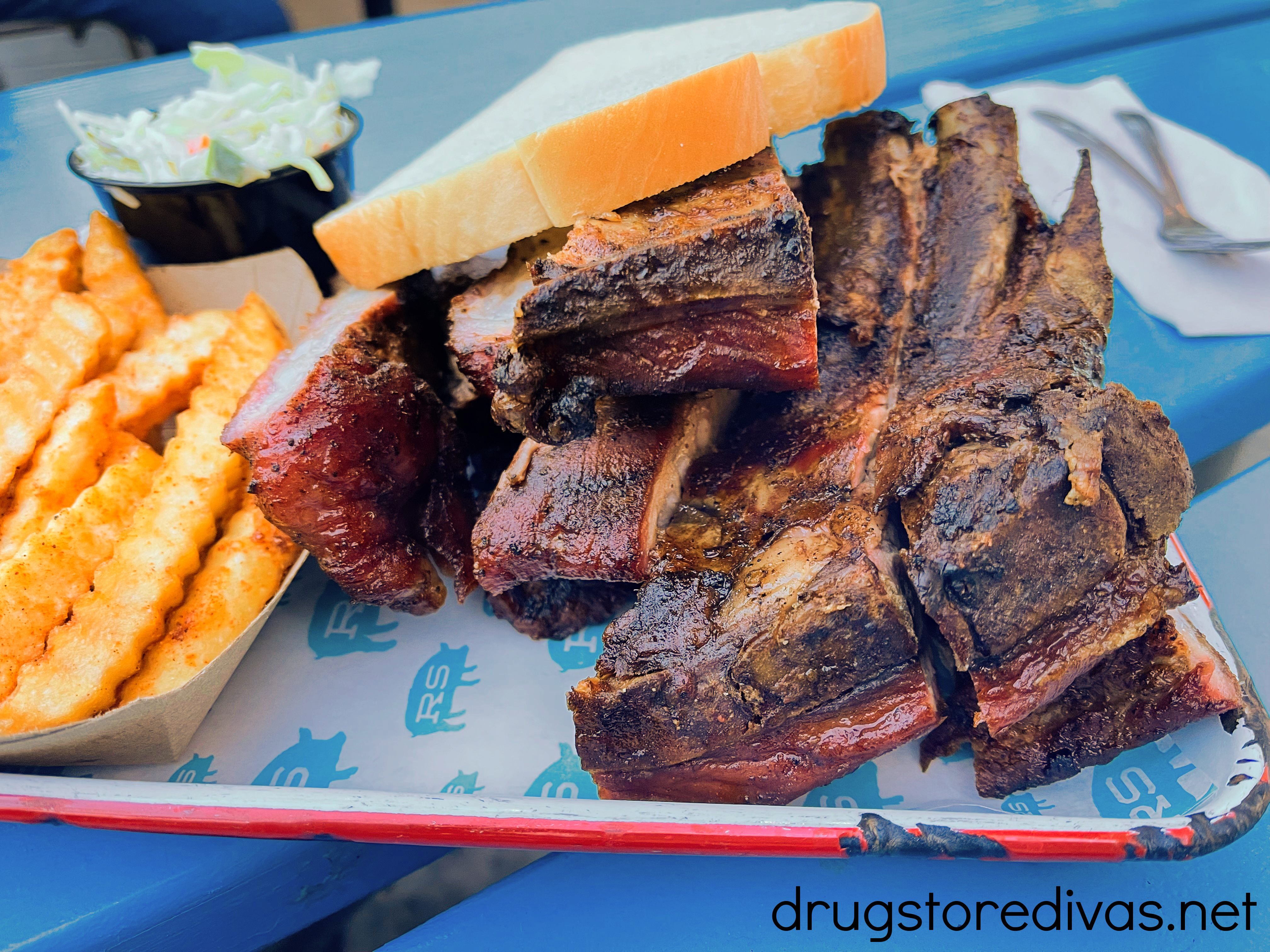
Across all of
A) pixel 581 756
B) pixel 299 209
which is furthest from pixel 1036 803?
pixel 299 209

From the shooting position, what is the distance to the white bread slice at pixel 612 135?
1598 mm

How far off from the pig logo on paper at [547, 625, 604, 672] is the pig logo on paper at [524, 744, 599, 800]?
217 millimetres

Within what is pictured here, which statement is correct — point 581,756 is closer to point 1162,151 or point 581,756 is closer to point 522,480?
point 522,480

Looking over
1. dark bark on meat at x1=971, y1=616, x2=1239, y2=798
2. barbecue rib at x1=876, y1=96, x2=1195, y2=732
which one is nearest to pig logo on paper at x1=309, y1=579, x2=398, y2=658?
barbecue rib at x1=876, y1=96, x2=1195, y2=732

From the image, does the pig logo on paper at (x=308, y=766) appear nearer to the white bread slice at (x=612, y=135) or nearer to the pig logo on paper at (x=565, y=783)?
the pig logo on paper at (x=565, y=783)

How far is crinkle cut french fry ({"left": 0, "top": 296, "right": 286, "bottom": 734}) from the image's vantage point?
4.56ft

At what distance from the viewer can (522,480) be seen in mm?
1534

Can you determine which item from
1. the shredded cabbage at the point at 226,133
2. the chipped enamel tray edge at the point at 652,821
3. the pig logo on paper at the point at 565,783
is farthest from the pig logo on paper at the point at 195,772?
the shredded cabbage at the point at 226,133

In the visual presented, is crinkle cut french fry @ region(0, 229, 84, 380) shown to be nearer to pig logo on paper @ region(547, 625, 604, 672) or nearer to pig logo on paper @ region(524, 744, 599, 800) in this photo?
pig logo on paper @ region(547, 625, 604, 672)

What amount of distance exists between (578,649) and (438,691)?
31 cm

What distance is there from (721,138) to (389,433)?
3.07 ft

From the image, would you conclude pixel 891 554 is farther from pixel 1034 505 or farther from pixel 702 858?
pixel 702 858

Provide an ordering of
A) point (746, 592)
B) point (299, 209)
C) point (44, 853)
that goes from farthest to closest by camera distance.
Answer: point (299, 209)
point (44, 853)
point (746, 592)
